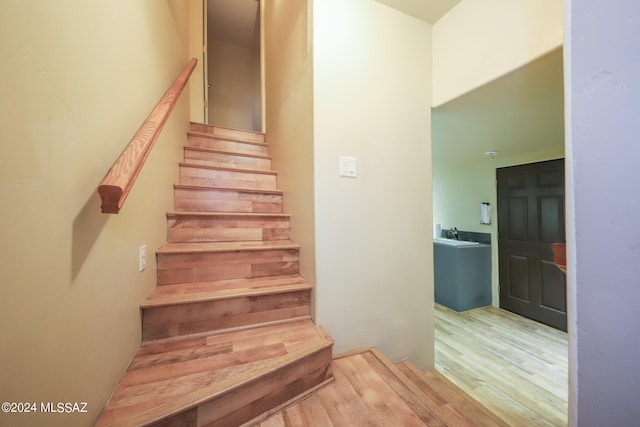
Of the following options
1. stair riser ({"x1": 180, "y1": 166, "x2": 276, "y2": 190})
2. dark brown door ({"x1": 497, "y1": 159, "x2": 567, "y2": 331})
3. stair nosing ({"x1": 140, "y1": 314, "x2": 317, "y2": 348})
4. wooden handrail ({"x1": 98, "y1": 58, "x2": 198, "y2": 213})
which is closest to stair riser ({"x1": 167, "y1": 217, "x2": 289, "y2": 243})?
stair riser ({"x1": 180, "y1": 166, "x2": 276, "y2": 190})

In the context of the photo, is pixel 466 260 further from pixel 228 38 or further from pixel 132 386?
pixel 228 38

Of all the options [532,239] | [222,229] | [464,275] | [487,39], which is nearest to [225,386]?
[222,229]

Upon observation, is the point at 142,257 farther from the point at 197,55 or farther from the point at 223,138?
the point at 197,55

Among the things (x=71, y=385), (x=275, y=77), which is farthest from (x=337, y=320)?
(x=275, y=77)

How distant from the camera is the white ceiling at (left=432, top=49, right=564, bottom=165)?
1.24 m

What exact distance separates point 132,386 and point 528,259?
406 cm

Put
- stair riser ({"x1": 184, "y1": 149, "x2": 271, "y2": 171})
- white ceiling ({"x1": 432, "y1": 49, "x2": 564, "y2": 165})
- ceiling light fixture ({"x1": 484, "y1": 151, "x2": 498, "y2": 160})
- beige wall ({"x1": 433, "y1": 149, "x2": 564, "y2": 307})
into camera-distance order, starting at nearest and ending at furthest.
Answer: white ceiling ({"x1": 432, "y1": 49, "x2": 564, "y2": 165})
stair riser ({"x1": 184, "y1": 149, "x2": 271, "y2": 171})
ceiling light fixture ({"x1": 484, "y1": 151, "x2": 498, "y2": 160})
beige wall ({"x1": 433, "y1": 149, "x2": 564, "y2": 307})

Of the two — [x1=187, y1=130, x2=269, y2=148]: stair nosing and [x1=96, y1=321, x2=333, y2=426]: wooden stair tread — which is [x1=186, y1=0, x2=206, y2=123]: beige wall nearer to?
[x1=187, y1=130, x2=269, y2=148]: stair nosing

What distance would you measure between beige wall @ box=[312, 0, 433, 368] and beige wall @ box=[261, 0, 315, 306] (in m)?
0.10

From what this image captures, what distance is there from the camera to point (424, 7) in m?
1.51

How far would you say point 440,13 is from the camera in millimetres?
1545

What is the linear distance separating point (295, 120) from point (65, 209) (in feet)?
4.48

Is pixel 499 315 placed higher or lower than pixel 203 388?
lower

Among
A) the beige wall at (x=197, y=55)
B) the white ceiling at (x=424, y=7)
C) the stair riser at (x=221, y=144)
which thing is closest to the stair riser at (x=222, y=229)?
the stair riser at (x=221, y=144)
